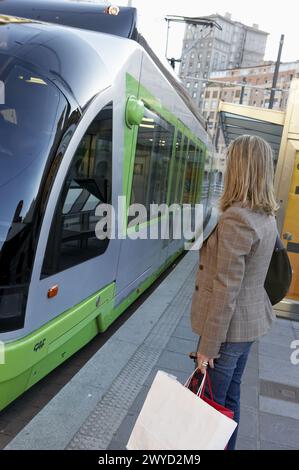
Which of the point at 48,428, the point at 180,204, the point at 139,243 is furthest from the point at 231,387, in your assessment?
the point at 180,204

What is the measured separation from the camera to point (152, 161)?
5957 mm

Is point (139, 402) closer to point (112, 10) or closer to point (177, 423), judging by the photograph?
point (177, 423)

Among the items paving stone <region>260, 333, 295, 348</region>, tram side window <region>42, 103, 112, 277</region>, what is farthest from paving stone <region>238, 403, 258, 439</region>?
paving stone <region>260, 333, 295, 348</region>

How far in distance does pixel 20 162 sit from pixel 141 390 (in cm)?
195

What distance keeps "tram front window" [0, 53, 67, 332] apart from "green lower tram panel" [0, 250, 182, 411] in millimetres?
177

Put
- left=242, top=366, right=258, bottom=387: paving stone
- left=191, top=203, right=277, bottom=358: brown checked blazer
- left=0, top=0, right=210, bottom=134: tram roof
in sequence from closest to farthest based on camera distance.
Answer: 1. left=191, top=203, right=277, bottom=358: brown checked blazer
2. left=242, top=366, right=258, bottom=387: paving stone
3. left=0, top=0, right=210, bottom=134: tram roof

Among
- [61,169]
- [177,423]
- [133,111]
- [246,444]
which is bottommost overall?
[246,444]

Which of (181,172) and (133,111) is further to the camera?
(181,172)

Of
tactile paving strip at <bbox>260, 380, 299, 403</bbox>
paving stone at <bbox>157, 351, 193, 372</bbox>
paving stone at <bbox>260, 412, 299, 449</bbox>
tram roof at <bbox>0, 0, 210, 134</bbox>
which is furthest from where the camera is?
tram roof at <bbox>0, 0, 210, 134</bbox>

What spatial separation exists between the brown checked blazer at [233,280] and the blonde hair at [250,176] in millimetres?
58

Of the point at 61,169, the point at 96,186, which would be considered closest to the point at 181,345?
the point at 96,186

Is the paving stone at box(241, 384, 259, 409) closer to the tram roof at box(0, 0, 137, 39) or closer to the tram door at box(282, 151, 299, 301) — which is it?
the tram door at box(282, 151, 299, 301)

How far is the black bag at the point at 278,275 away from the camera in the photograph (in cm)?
268

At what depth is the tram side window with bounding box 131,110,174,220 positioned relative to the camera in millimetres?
5184
